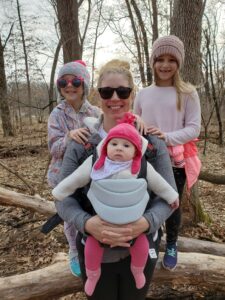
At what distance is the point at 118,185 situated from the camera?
159cm

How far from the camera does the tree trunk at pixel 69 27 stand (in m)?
5.80

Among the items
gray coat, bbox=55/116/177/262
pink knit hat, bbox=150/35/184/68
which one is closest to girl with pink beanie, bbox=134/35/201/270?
pink knit hat, bbox=150/35/184/68

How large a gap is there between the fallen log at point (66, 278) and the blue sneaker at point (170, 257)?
0.09 metres

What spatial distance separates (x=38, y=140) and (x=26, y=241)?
9754mm

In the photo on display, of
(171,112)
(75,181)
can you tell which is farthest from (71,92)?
(75,181)

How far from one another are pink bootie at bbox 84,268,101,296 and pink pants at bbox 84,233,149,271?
0.11 ft

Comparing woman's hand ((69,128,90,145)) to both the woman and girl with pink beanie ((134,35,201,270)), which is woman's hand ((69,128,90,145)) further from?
girl with pink beanie ((134,35,201,270))

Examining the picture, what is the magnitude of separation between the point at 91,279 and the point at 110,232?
0.36 meters

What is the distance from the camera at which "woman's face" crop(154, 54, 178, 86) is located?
98.8 inches

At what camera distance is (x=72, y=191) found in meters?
1.74

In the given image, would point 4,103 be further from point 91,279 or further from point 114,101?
point 91,279

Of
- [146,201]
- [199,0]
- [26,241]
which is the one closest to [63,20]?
[199,0]

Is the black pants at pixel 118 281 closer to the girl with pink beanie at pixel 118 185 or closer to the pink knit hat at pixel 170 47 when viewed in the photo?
the girl with pink beanie at pixel 118 185

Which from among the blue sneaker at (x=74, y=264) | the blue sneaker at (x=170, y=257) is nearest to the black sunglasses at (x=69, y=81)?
the blue sneaker at (x=74, y=264)
